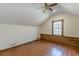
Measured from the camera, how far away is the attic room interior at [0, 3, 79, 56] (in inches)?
92.4

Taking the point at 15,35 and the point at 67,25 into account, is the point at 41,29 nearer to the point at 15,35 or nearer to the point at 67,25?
the point at 67,25

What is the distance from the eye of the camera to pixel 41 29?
268cm

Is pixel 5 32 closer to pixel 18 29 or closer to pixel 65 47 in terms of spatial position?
pixel 18 29

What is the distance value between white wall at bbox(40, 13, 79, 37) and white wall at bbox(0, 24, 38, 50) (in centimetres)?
51

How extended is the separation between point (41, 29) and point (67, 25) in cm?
84

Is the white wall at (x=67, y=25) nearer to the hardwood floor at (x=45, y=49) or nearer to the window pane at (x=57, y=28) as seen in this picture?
the window pane at (x=57, y=28)

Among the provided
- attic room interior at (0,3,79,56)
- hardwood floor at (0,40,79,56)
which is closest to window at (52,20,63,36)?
attic room interior at (0,3,79,56)

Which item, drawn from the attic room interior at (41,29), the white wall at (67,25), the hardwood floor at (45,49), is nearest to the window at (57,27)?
the attic room interior at (41,29)

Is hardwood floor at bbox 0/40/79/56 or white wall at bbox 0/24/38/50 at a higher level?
white wall at bbox 0/24/38/50

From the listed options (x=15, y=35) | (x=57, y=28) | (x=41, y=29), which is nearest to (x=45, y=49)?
(x=41, y=29)

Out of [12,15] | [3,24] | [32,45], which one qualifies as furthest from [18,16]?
[32,45]

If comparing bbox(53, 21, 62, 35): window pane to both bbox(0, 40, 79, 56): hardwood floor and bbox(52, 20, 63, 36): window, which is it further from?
bbox(0, 40, 79, 56): hardwood floor

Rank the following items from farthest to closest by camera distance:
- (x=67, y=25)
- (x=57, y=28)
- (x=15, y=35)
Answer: (x=15, y=35), (x=67, y=25), (x=57, y=28)

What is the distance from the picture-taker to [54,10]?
2.47 metres
